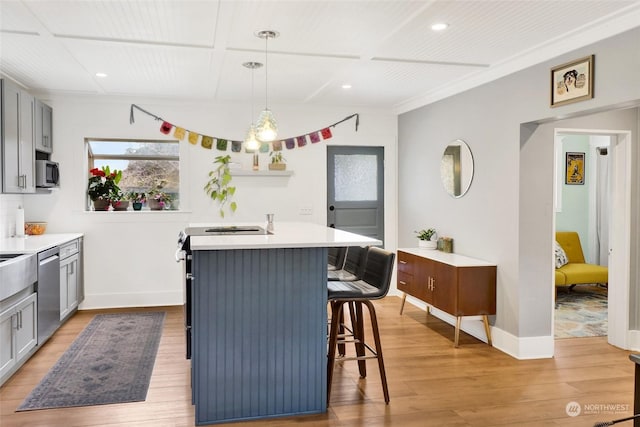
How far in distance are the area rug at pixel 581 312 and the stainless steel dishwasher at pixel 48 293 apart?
453 cm

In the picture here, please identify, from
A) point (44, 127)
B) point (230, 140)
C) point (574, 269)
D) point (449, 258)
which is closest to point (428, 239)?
point (449, 258)

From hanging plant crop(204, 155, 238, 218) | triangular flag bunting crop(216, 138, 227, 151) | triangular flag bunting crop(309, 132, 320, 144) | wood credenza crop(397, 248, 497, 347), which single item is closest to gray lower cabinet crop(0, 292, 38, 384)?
hanging plant crop(204, 155, 238, 218)

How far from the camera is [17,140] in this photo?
177 inches

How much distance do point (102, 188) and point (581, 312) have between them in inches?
218

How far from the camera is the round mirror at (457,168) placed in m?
4.91

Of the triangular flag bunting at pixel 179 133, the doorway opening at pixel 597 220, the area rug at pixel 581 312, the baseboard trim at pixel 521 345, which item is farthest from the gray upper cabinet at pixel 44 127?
the area rug at pixel 581 312

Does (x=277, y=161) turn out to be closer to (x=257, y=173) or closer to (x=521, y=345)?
(x=257, y=173)

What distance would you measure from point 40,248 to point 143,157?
2129mm

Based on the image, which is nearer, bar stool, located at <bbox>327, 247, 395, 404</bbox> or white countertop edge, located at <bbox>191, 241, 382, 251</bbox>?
white countertop edge, located at <bbox>191, 241, 382, 251</bbox>

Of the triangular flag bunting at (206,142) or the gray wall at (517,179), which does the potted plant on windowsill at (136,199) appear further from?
the gray wall at (517,179)

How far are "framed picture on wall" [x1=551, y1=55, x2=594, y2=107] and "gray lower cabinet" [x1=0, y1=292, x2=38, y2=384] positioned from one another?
4.08 meters

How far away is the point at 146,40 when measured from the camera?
3625 millimetres

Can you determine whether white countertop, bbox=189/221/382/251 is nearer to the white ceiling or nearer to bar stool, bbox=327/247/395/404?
bar stool, bbox=327/247/395/404

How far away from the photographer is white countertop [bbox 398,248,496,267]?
450cm
